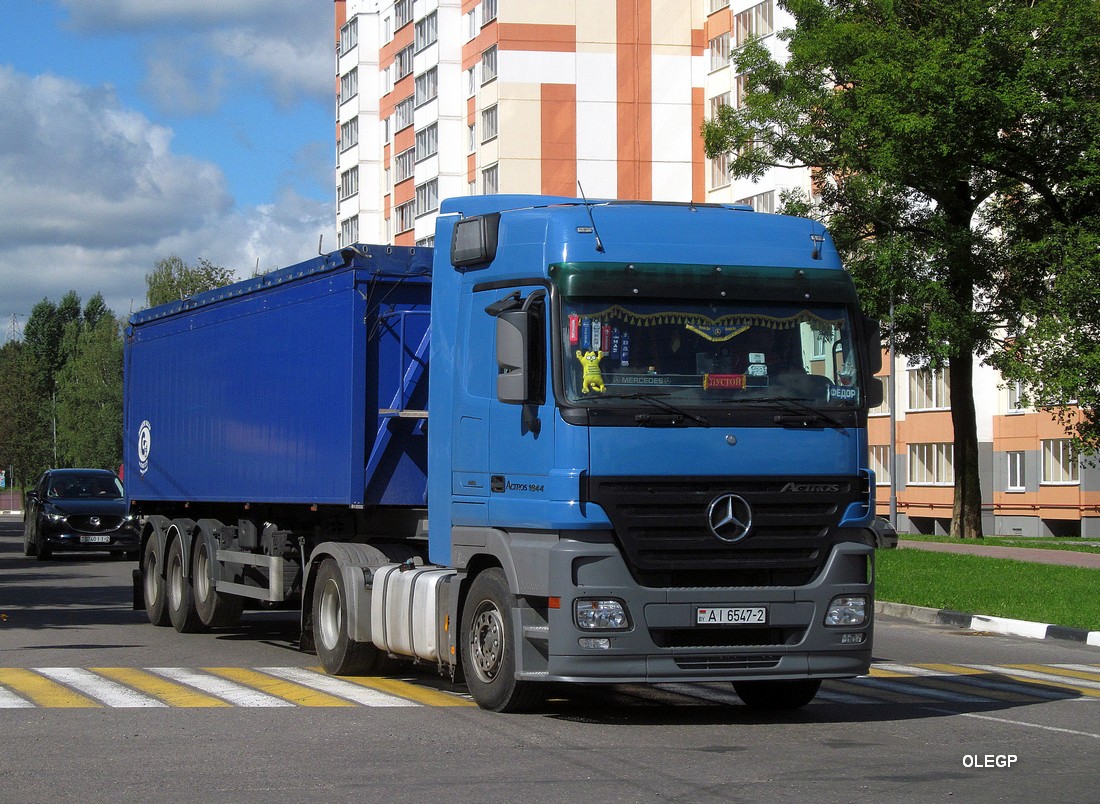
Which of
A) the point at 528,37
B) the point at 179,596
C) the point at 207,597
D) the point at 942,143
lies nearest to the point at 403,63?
the point at 528,37

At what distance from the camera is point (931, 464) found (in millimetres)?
67938

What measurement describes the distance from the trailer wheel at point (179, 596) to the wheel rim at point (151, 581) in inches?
14.6

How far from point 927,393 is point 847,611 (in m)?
59.5

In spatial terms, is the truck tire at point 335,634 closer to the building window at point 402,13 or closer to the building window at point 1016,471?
the building window at point 1016,471

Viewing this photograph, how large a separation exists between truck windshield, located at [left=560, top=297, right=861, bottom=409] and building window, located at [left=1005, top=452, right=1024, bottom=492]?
5478cm

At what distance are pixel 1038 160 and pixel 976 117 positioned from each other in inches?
77.3

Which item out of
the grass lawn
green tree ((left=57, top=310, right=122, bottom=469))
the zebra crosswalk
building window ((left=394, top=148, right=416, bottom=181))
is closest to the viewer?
the zebra crosswalk

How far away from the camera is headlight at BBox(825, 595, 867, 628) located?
1048 cm

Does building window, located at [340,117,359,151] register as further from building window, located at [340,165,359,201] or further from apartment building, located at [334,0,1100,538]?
apartment building, located at [334,0,1100,538]

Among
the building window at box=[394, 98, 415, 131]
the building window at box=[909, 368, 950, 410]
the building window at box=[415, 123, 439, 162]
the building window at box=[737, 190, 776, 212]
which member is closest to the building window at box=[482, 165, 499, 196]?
the building window at box=[415, 123, 439, 162]

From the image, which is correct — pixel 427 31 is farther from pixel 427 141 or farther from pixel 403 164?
pixel 403 164

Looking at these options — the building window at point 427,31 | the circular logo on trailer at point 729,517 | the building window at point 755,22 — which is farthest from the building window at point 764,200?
the circular logo on trailer at point 729,517

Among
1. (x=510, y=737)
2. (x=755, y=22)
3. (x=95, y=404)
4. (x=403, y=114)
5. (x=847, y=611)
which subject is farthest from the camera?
(x=95, y=404)

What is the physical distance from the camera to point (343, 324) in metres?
13.5
